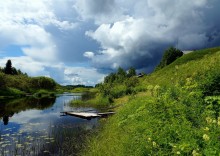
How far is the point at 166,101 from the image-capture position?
36.4 feet

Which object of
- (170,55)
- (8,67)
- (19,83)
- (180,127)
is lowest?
(180,127)

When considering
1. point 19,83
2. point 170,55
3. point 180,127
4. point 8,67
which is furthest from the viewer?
point 8,67

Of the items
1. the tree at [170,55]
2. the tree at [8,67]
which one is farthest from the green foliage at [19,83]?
the tree at [170,55]

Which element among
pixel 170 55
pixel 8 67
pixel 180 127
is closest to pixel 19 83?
pixel 8 67

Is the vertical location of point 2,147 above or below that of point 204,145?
below

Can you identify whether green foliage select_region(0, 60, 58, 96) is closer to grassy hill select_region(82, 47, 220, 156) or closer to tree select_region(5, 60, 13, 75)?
tree select_region(5, 60, 13, 75)

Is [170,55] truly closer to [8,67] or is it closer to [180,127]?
[8,67]

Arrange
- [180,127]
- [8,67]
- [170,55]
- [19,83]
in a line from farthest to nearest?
[8,67], [170,55], [19,83], [180,127]

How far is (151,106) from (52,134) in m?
12.2

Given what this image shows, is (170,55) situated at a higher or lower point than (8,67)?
lower

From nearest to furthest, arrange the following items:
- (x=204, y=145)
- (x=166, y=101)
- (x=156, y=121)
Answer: (x=204, y=145) < (x=156, y=121) < (x=166, y=101)

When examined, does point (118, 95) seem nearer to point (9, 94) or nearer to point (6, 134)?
point (6, 134)

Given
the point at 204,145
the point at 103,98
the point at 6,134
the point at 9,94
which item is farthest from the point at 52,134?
the point at 9,94

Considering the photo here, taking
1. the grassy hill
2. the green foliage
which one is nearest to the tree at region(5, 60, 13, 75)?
the green foliage
